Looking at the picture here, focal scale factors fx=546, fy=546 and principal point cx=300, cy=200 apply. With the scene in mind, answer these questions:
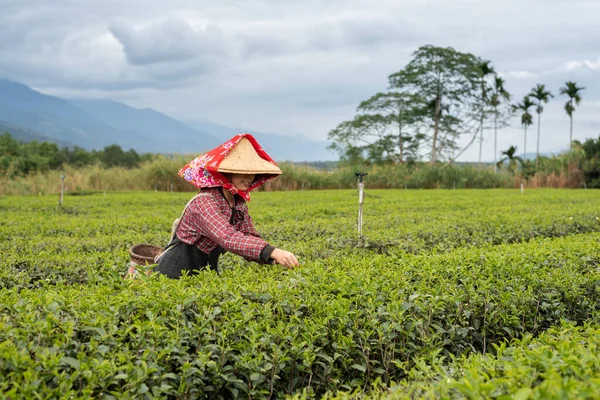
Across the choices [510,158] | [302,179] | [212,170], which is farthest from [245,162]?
[510,158]

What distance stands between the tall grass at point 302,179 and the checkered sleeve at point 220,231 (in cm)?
2132

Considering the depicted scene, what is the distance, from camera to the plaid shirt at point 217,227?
402cm

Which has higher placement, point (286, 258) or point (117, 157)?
point (117, 157)

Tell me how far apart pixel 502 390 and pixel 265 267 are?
8.17 feet

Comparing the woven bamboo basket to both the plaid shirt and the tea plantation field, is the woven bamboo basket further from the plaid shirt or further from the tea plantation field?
→ the tea plantation field

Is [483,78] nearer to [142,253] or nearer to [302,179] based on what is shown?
[302,179]

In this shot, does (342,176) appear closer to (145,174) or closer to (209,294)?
(145,174)

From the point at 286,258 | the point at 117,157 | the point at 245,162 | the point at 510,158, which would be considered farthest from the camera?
the point at 117,157

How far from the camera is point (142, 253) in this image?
204 inches

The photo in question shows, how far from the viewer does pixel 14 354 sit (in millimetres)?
2488

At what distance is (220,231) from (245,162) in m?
0.58

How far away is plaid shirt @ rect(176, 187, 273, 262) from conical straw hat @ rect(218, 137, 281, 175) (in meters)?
0.26

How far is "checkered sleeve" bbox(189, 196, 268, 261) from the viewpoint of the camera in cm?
401

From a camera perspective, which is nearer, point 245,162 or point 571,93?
point 245,162
